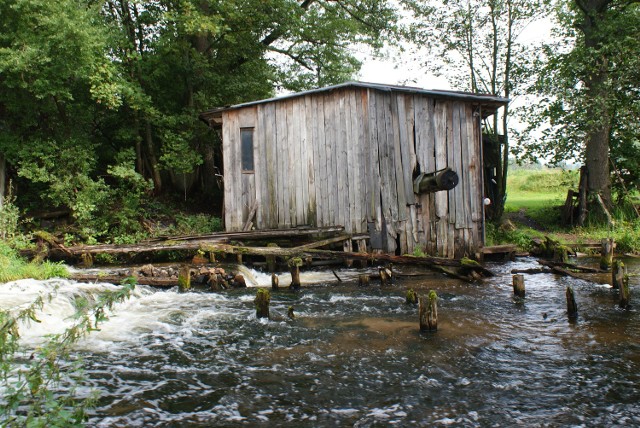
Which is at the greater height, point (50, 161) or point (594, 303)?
point (50, 161)

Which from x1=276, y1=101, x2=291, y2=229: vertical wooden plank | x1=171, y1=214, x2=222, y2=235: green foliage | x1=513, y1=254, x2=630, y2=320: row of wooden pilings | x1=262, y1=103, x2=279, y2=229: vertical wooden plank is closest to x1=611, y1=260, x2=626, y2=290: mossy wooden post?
x1=513, y1=254, x2=630, y2=320: row of wooden pilings

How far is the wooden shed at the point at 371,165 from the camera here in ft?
43.3

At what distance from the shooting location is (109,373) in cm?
576

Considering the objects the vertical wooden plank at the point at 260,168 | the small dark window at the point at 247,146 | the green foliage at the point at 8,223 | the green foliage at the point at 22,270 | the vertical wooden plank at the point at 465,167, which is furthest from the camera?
the small dark window at the point at 247,146

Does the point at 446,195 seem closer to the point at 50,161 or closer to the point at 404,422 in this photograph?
the point at 404,422

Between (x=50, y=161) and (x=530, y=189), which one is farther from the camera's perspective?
(x=530, y=189)

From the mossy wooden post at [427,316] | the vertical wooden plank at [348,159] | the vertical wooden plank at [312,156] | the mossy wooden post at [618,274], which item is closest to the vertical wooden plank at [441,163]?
the vertical wooden plank at [348,159]

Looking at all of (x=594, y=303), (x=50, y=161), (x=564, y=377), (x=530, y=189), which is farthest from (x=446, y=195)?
(x=530, y=189)

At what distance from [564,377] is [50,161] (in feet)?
47.1

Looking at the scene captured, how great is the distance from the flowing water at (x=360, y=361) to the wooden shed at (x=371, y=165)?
396 centimetres

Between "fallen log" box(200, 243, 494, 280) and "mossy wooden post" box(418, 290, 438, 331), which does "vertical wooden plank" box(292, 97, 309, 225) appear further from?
"mossy wooden post" box(418, 290, 438, 331)

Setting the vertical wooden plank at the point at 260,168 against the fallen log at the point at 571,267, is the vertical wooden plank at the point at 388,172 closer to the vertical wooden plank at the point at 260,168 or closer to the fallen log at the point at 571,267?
the vertical wooden plank at the point at 260,168

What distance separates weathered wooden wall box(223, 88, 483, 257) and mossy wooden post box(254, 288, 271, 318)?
5.61 m

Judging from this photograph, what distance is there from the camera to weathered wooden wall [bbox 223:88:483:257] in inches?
520
